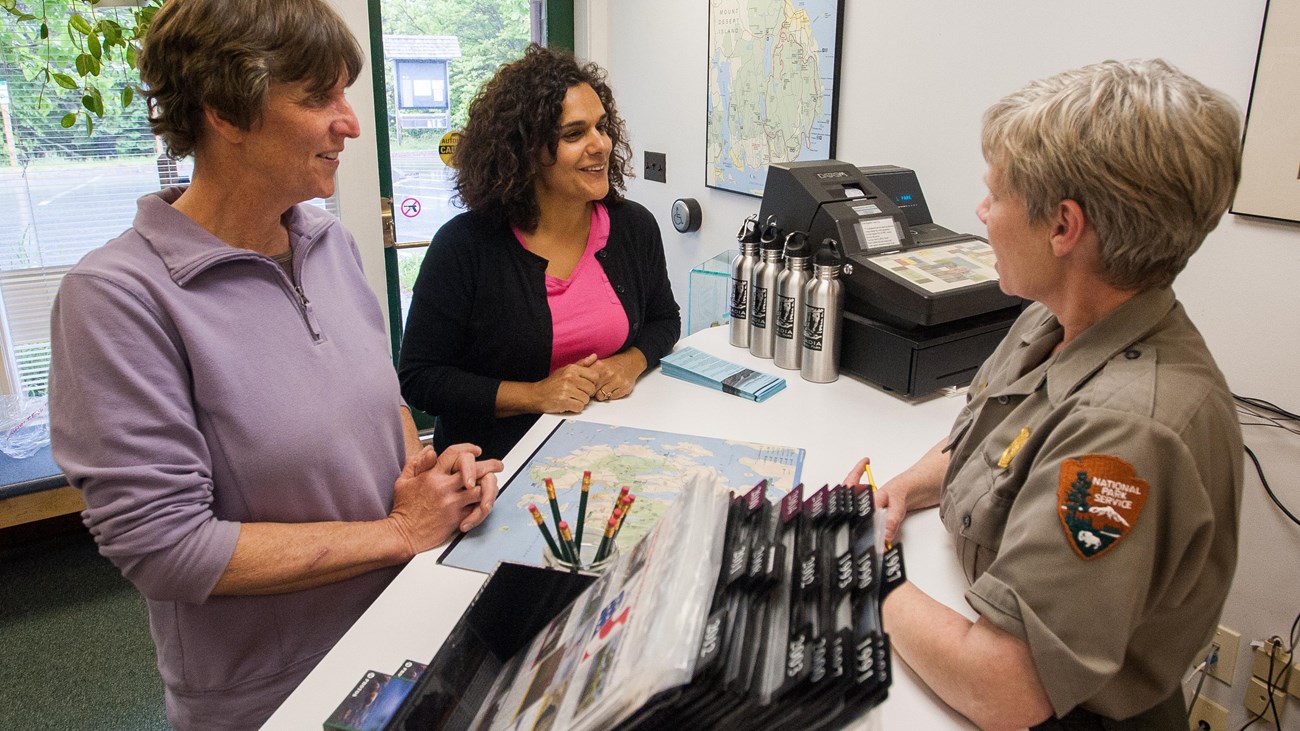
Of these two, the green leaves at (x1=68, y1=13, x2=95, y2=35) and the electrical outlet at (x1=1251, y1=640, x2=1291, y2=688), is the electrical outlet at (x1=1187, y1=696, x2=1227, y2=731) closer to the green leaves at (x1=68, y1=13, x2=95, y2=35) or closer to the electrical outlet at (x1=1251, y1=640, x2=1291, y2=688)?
the electrical outlet at (x1=1251, y1=640, x2=1291, y2=688)

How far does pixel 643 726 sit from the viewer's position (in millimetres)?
612

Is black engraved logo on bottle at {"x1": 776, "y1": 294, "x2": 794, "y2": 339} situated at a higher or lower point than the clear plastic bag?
higher

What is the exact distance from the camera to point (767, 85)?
2.79 meters

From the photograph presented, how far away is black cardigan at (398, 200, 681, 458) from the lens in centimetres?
179

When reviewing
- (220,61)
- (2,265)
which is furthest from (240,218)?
(2,265)

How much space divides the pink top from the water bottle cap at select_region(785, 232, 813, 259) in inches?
15.8

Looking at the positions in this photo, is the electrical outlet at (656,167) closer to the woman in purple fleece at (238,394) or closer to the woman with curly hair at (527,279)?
the woman with curly hair at (527,279)

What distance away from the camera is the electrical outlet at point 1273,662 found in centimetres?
167

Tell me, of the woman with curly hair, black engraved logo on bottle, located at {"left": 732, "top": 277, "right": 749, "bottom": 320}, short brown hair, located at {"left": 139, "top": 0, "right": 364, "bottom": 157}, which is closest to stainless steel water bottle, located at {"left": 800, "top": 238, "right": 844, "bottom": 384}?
black engraved logo on bottle, located at {"left": 732, "top": 277, "right": 749, "bottom": 320}

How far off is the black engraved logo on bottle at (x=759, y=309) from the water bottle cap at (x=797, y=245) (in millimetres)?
122

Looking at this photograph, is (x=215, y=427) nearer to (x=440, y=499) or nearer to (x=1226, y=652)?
(x=440, y=499)

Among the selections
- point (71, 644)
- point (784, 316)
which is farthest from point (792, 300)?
point (71, 644)

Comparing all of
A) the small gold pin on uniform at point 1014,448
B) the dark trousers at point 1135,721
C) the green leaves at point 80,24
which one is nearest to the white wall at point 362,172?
the green leaves at point 80,24

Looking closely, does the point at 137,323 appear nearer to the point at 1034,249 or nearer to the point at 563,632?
the point at 563,632
